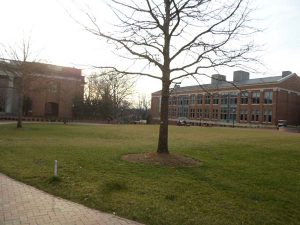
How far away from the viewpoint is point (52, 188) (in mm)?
7234

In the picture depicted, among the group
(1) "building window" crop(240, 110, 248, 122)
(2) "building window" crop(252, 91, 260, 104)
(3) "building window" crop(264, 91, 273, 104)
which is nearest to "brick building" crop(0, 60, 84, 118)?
(1) "building window" crop(240, 110, 248, 122)

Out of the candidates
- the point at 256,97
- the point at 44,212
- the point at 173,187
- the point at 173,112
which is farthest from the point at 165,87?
the point at 173,112

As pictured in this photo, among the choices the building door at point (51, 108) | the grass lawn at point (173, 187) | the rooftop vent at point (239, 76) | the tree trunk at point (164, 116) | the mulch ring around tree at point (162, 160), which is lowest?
the grass lawn at point (173, 187)

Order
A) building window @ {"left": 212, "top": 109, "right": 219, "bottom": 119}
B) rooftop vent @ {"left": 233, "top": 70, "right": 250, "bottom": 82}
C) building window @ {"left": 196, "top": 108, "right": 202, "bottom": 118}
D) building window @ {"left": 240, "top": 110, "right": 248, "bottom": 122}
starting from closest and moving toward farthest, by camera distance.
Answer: building window @ {"left": 240, "top": 110, "right": 248, "bottom": 122}
rooftop vent @ {"left": 233, "top": 70, "right": 250, "bottom": 82}
building window @ {"left": 212, "top": 109, "right": 219, "bottom": 119}
building window @ {"left": 196, "top": 108, "right": 202, "bottom": 118}

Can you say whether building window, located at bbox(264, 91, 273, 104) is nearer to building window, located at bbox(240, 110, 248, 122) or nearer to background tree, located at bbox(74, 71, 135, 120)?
building window, located at bbox(240, 110, 248, 122)

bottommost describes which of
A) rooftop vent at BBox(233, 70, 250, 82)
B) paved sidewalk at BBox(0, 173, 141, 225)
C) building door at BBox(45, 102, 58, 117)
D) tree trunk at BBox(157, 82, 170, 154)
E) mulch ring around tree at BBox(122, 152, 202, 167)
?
paved sidewalk at BBox(0, 173, 141, 225)

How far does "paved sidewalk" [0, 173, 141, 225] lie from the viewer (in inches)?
207

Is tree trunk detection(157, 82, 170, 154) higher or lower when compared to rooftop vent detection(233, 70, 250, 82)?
lower

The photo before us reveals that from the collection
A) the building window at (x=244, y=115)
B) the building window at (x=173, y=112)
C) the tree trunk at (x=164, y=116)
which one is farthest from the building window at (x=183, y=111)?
the tree trunk at (x=164, y=116)

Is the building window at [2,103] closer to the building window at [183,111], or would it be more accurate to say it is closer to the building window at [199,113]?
the building window at [199,113]

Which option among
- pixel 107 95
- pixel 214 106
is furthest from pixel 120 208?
pixel 214 106

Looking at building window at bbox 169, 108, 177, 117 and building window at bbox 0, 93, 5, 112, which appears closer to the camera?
building window at bbox 0, 93, 5, 112

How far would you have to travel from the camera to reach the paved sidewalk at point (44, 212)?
525 centimetres

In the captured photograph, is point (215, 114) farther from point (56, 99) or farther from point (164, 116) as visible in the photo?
point (164, 116)
